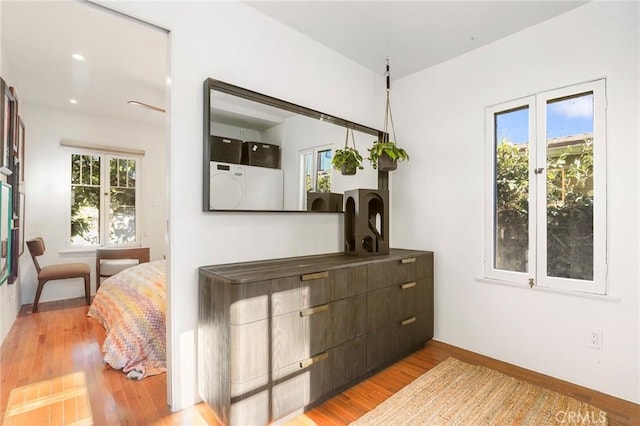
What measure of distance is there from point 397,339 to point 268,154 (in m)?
1.71

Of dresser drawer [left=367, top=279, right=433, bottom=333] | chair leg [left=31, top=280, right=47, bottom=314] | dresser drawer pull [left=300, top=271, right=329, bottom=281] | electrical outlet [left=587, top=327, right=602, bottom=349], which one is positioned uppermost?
dresser drawer pull [left=300, top=271, right=329, bottom=281]

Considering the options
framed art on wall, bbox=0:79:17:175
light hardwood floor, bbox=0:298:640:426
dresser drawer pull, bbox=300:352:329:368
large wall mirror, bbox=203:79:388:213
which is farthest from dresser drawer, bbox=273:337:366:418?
framed art on wall, bbox=0:79:17:175

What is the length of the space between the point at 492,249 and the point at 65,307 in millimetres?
4836

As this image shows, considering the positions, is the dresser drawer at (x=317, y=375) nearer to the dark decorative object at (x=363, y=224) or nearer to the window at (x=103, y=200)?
the dark decorative object at (x=363, y=224)

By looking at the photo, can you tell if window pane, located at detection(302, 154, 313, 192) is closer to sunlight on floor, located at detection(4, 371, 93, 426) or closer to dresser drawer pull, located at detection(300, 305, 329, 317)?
dresser drawer pull, located at detection(300, 305, 329, 317)

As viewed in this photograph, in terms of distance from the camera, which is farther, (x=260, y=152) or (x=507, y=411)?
(x=260, y=152)

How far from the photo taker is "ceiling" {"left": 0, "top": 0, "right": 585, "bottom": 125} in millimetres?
2129

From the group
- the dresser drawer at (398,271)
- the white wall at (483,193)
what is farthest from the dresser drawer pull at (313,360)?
the white wall at (483,193)

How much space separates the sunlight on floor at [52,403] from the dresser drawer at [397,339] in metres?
1.70

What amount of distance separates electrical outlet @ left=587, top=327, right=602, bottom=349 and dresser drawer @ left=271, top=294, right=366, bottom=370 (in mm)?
1502

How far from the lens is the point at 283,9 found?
2.17 metres

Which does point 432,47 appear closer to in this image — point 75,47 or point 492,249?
point 492,249

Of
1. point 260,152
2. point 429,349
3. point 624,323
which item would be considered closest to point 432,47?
point 260,152

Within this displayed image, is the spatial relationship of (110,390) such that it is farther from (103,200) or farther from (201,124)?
(103,200)
